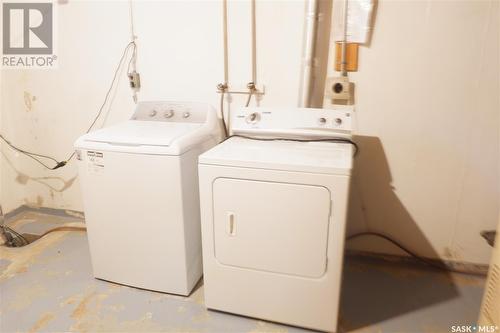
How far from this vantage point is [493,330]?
1227mm

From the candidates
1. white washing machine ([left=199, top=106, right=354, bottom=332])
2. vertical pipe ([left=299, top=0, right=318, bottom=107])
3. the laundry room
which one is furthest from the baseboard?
vertical pipe ([left=299, top=0, right=318, bottom=107])

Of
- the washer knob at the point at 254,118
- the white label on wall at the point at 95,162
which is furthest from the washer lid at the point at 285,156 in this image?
the white label on wall at the point at 95,162

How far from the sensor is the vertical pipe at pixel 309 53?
5.43 ft

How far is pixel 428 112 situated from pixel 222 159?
3.65ft

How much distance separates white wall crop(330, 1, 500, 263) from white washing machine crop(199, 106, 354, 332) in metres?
0.39

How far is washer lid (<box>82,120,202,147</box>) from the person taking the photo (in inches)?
58.7

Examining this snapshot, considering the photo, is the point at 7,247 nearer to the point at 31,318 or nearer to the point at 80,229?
the point at 80,229

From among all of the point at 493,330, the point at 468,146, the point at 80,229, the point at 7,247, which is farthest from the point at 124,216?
the point at 468,146

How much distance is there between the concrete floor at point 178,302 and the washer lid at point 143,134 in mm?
776

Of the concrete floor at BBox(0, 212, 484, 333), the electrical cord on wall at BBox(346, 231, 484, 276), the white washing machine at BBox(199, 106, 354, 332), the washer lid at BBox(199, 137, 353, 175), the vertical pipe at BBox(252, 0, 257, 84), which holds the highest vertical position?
the vertical pipe at BBox(252, 0, 257, 84)

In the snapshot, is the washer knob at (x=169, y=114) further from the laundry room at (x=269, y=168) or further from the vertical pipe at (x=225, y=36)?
the vertical pipe at (x=225, y=36)

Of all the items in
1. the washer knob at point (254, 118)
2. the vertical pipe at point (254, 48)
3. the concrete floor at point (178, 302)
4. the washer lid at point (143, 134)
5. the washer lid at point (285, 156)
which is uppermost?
the vertical pipe at point (254, 48)

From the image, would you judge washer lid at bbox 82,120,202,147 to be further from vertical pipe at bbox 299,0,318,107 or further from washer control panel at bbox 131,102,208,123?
vertical pipe at bbox 299,0,318,107

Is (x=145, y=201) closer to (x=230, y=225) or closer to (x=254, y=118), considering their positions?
(x=230, y=225)
